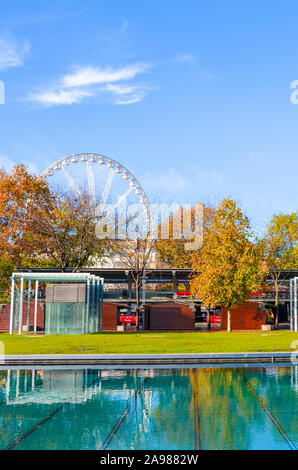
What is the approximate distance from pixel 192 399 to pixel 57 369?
6171 millimetres

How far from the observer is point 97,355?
1695 centimetres

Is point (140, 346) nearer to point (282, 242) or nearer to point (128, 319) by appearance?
point (128, 319)

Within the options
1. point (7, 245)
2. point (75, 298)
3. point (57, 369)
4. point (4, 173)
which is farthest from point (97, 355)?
point (4, 173)

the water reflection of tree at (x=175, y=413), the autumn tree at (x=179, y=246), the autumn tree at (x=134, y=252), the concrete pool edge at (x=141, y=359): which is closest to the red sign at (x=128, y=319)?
the autumn tree at (x=134, y=252)

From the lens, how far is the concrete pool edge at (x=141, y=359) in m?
16.3

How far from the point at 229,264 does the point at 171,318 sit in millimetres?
8747

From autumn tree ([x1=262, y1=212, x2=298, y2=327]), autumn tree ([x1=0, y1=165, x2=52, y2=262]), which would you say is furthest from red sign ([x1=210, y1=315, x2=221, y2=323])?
autumn tree ([x1=0, y1=165, x2=52, y2=262])

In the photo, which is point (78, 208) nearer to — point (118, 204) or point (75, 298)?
point (118, 204)

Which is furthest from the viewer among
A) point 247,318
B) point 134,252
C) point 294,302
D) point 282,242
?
point 282,242

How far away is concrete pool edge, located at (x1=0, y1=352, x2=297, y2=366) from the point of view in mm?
16344

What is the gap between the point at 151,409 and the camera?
9773mm

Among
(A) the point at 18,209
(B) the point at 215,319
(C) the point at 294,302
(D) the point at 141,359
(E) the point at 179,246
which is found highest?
(A) the point at 18,209

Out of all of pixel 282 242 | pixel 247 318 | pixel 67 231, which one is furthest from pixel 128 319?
pixel 282 242

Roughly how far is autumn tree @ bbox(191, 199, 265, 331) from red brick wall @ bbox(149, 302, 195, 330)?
3.65 metres
